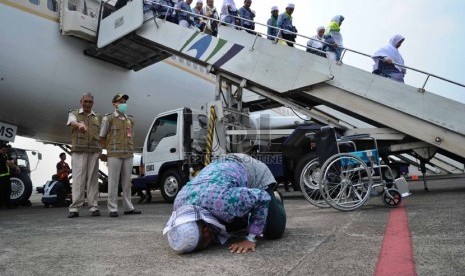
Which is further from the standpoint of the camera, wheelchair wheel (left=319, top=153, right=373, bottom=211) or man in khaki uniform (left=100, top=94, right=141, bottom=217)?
man in khaki uniform (left=100, top=94, right=141, bottom=217)

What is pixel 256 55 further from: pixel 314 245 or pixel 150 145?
pixel 314 245

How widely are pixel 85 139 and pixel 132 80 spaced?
13.3 feet

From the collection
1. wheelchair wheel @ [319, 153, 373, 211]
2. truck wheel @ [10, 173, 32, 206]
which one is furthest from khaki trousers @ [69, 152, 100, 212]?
truck wheel @ [10, 173, 32, 206]

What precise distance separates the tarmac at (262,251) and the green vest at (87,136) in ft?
5.26

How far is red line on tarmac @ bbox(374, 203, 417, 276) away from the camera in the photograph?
77.8 inches

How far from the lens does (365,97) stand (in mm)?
6254

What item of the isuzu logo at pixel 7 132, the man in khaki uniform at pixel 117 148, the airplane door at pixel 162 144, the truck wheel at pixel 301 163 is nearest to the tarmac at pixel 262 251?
the man in khaki uniform at pixel 117 148

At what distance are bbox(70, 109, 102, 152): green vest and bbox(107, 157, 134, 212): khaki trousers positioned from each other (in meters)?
0.40

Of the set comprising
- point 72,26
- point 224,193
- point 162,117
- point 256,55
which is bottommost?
point 224,193

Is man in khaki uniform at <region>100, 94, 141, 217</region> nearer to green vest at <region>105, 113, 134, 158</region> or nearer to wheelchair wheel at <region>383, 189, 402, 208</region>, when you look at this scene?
green vest at <region>105, 113, 134, 158</region>

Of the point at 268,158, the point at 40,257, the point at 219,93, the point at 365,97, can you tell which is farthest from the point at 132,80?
the point at 40,257

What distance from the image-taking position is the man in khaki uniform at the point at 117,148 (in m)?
5.29

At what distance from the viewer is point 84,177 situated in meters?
5.41

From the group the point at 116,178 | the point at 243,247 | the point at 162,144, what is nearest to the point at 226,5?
the point at 162,144
